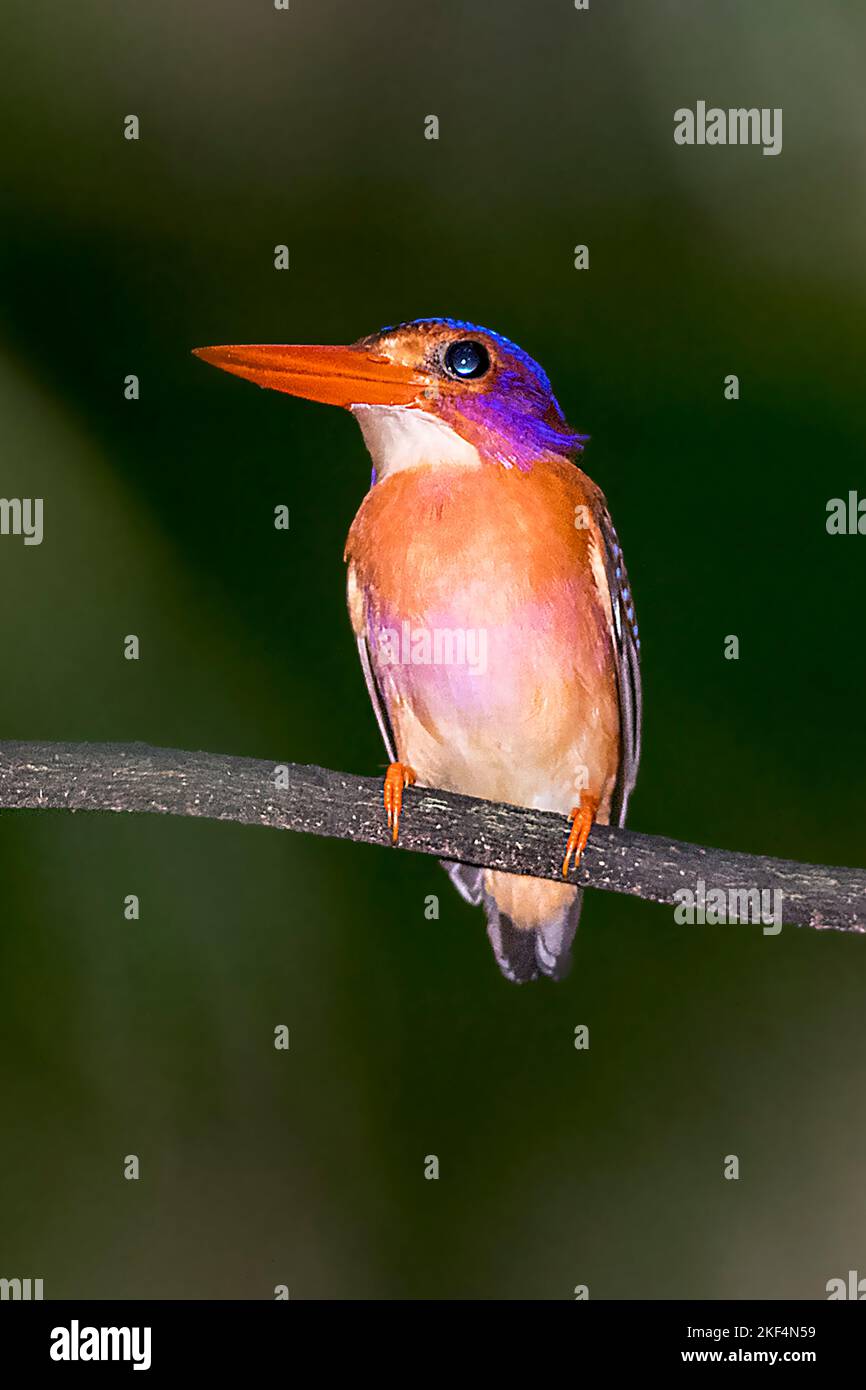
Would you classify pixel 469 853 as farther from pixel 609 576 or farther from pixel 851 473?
pixel 851 473

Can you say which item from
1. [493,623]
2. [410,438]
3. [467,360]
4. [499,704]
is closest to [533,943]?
[499,704]

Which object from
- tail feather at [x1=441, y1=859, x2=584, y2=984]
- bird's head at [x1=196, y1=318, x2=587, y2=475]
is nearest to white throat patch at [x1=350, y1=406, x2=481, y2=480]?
bird's head at [x1=196, y1=318, x2=587, y2=475]

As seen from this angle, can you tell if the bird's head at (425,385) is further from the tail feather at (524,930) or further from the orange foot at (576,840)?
the tail feather at (524,930)

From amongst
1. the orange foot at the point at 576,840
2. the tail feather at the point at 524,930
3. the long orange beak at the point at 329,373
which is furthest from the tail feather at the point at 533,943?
the long orange beak at the point at 329,373

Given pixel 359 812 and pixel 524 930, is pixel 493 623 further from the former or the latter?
pixel 524 930

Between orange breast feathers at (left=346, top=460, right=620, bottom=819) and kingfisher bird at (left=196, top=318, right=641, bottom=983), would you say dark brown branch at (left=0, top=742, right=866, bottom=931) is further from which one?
orange breast feathers at (left=346, top=460, right=620, bottom=819)

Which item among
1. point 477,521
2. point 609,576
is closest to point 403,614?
point 477,521
